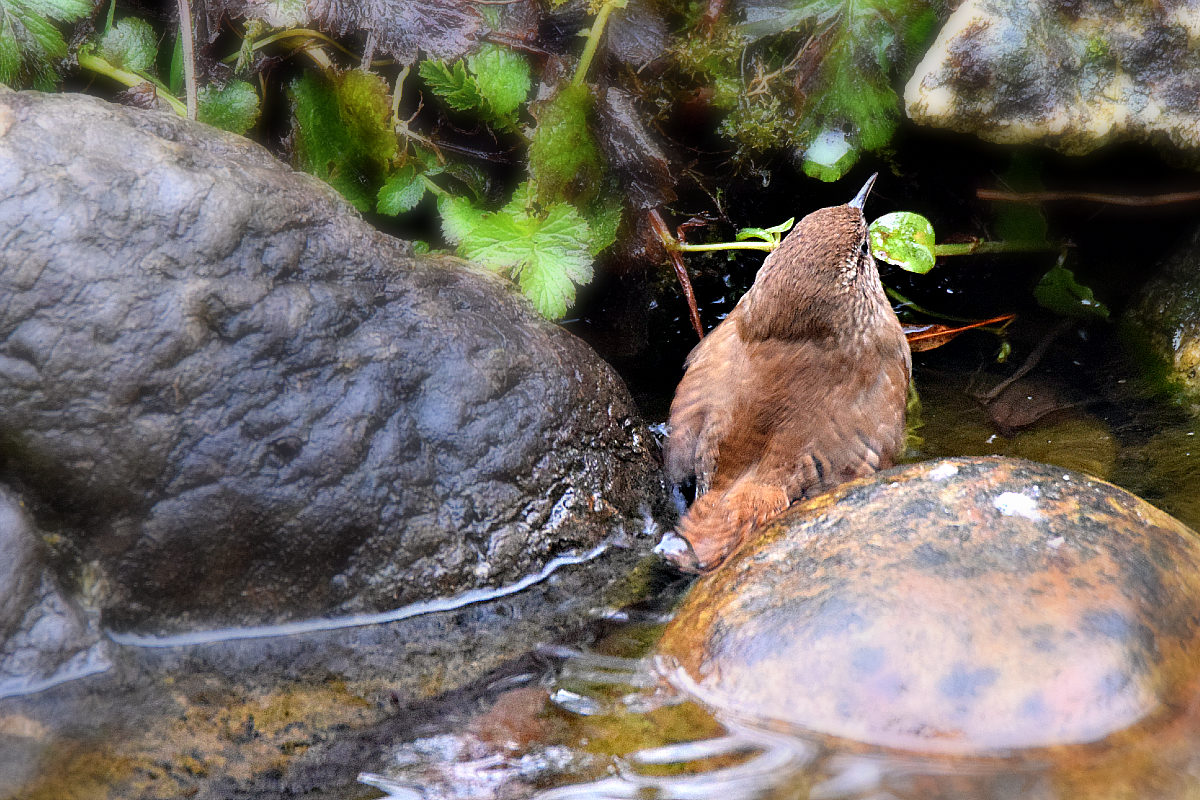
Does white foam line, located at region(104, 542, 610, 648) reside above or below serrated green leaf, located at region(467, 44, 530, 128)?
below

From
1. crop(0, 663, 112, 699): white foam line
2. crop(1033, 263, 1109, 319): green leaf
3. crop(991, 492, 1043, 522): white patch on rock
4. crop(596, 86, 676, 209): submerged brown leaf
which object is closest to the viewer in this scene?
crop(0, 663, 112, 699): white foam line

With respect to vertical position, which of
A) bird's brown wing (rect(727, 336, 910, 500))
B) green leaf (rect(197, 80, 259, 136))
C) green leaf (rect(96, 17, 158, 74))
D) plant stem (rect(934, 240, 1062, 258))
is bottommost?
bird's brown wing (rect(727, 336, 910, 500))

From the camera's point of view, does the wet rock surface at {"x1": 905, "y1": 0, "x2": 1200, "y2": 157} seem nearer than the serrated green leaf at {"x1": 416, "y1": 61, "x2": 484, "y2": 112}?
No

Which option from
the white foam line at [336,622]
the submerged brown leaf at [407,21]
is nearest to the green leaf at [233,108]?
the submerged brown leaf at [407,21]

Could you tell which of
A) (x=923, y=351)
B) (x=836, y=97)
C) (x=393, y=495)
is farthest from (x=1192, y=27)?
(x=393, y=495)

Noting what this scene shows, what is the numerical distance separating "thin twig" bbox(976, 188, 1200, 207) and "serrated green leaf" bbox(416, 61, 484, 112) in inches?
86.5

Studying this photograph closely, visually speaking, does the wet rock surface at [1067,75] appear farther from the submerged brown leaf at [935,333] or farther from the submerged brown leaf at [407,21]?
the submerged brown leaf at [407,21]

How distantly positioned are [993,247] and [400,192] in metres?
2.57

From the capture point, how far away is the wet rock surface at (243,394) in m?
2.68

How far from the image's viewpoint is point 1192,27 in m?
3.82

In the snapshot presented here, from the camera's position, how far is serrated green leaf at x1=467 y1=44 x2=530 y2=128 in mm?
3805

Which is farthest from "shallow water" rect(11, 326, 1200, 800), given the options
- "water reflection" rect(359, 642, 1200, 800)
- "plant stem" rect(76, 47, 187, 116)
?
"plant stem" rect(76, 47, 187, 116)

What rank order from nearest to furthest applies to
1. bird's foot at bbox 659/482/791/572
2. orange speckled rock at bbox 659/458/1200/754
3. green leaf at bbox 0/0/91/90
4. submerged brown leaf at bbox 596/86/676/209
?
orange speckled rock at bbox 659/458/1200/754
bird's foot at bbox 659/482/791/572
green leaf at bbox 0/0/91/90
submerged brown leaf at bbox 596/86/676/209

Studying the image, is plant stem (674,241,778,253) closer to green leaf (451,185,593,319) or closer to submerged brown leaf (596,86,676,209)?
submerged brown leaf (596,86,676,209)
